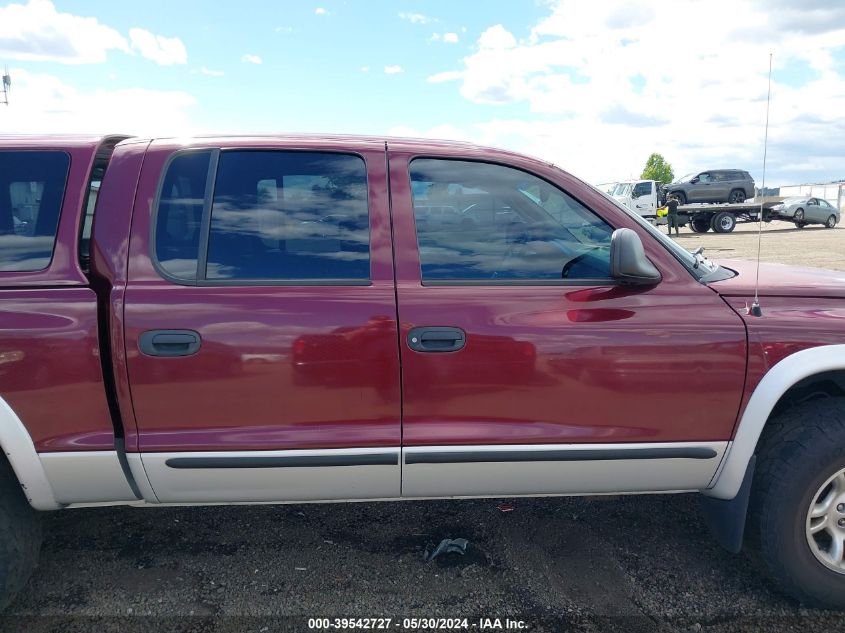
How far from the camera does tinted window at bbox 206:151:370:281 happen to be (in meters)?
2.43

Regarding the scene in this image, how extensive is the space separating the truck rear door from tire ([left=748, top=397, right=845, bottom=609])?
4.92 feet

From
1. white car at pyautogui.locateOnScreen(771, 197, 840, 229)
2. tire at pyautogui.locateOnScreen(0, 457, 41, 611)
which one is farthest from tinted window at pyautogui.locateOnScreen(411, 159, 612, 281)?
white car at pyautogui.locateOnScreen(771, 197, 840, 229)

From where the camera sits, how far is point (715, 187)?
2547 cm

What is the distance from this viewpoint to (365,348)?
235cm

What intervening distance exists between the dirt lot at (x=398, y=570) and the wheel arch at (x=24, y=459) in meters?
0.55

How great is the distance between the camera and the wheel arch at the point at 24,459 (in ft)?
7.51

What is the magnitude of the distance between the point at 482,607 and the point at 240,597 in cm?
103

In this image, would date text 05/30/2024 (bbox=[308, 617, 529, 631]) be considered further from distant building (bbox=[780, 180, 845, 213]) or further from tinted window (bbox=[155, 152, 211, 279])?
distant building (bbox=[780, 180, 845, 213])

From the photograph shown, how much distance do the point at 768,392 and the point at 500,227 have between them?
121 cm

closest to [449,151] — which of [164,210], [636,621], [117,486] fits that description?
[164,210]

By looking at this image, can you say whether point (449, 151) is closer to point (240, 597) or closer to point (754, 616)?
point (240, 597)

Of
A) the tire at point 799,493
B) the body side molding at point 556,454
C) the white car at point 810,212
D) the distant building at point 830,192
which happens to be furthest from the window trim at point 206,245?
the distant building at point 830,192

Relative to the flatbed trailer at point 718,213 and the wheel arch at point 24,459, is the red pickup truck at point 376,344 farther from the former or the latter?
the flatbed trailer at point 718,213

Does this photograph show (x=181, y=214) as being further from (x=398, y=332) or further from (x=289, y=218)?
(x=398, y=332)
